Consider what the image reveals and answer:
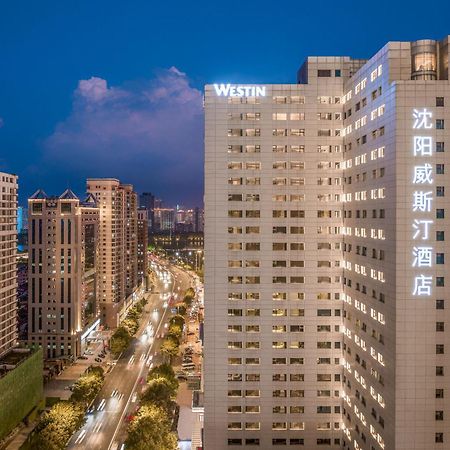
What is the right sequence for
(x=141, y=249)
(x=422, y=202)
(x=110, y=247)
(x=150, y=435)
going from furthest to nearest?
1. (x=141, y=249)
2. (x=110, y=247)
3. (x=150, y=435)
4. (x=422, y=202)

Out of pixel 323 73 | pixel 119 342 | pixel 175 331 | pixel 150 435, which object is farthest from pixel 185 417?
pixel 323 73

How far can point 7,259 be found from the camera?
84438 mm

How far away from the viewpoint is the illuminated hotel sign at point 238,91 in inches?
2105

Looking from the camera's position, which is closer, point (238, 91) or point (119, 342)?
point (238, 91)

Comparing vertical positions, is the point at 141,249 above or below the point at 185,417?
above

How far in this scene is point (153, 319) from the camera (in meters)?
144

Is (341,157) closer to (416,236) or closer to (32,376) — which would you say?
(416,236)

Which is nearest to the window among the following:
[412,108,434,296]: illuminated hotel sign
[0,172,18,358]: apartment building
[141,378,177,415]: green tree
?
[412,108,434,296]: illuminated hotel sign

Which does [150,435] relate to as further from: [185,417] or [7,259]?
[7,259]

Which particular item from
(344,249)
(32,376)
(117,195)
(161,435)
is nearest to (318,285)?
(344,249)

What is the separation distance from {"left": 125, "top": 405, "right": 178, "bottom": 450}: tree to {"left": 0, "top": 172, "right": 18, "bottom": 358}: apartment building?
35099mm

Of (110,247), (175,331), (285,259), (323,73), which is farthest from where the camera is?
(110,247)

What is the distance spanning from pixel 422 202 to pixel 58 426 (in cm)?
4924

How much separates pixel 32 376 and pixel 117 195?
7233 centimetres
